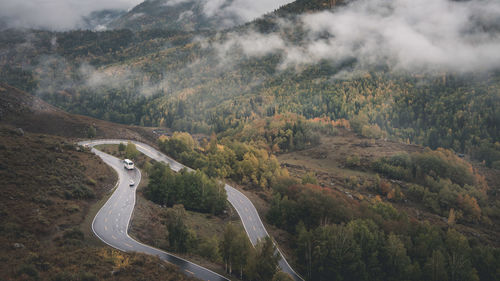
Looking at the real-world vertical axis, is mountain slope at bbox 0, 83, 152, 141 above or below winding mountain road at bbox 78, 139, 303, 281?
above

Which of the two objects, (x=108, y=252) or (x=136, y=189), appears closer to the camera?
(x=108, y=252)

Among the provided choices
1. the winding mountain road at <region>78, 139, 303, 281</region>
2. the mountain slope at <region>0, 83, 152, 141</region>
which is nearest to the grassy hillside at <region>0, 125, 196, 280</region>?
the winding mountain road at <region>78, 139, 303, 281</region>

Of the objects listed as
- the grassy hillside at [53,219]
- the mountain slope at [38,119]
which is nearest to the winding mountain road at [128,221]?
the grassy hillside at [53,219]

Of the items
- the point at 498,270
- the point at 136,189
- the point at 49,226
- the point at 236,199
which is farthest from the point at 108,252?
the point at 498,270

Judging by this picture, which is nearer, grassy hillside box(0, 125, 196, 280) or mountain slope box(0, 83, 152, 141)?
grassy hillside box(0, 125, 196, 280)

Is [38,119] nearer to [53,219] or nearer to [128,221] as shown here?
[128,221]

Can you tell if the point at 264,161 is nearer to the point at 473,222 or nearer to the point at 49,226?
the point at 49,226

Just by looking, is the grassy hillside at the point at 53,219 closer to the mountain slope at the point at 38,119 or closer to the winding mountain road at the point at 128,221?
the winding mountain road at the point at 128,221

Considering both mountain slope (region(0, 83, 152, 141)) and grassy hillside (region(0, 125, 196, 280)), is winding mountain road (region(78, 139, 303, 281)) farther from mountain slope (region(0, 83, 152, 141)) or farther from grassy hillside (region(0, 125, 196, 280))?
mountain slope (region(0, 83, 152, 141))
